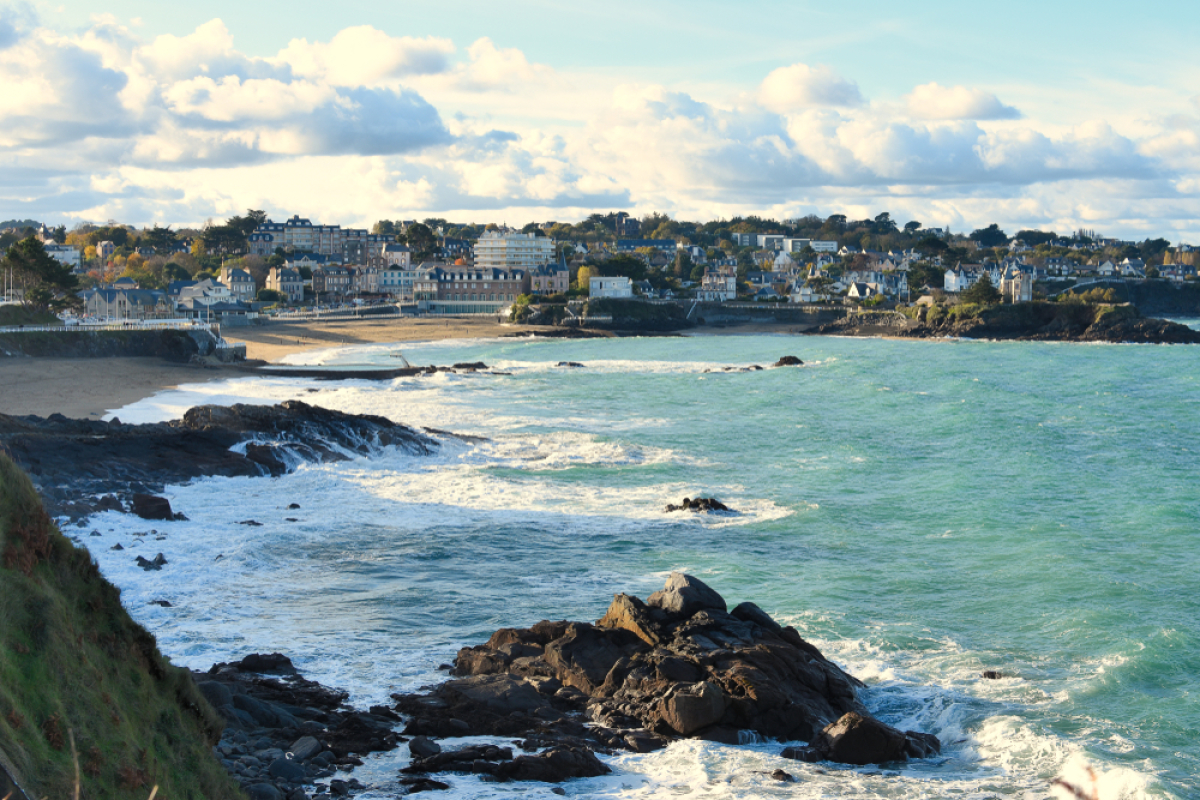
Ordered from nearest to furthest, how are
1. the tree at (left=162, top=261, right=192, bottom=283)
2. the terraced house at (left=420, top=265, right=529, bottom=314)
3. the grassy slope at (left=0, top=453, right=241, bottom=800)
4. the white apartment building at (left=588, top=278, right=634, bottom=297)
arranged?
the grassy slope at (left=0, top=453, right=241, bottom=800) < the white apartment building at (left=588, top=278, right=634, bottom=297) < the tree at (left=162, top=261, right=192, bottom=283) < the terraced house at (left=420, top=265, right=529, bottom=314)

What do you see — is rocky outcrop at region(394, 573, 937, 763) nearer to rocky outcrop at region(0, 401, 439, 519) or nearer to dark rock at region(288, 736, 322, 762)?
dark rock at region(288, 736, 322, 762)

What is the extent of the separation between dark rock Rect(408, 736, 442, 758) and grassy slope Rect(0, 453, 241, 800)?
257 centimetres

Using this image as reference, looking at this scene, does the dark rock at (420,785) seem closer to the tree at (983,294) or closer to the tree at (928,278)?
the tree at (983,294)

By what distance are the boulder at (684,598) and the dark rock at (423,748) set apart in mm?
4239

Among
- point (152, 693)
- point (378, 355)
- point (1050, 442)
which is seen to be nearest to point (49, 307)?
point (378, 355)

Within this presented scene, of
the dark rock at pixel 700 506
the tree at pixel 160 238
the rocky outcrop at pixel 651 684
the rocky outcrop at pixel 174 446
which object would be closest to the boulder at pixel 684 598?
the rocky outcrop at pixel 651 684

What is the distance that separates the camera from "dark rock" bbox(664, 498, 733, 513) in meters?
22.4

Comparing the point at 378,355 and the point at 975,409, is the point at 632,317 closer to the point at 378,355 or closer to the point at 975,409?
the point at 378,355

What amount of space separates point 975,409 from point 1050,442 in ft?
24.5

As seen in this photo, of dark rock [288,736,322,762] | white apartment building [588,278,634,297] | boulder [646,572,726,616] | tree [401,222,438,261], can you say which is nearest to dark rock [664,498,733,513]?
boulder [646,572,726,616]

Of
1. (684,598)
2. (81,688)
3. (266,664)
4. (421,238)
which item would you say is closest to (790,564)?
(684,598)

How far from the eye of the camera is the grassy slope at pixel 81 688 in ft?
19.6

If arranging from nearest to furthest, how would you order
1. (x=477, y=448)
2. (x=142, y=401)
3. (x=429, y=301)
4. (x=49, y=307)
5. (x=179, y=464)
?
(x=179, y=464)
(x=477, y=448)
(x=142, y=401)
(x=49, y=307)
(x=429, y=301)

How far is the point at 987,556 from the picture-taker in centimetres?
1953
